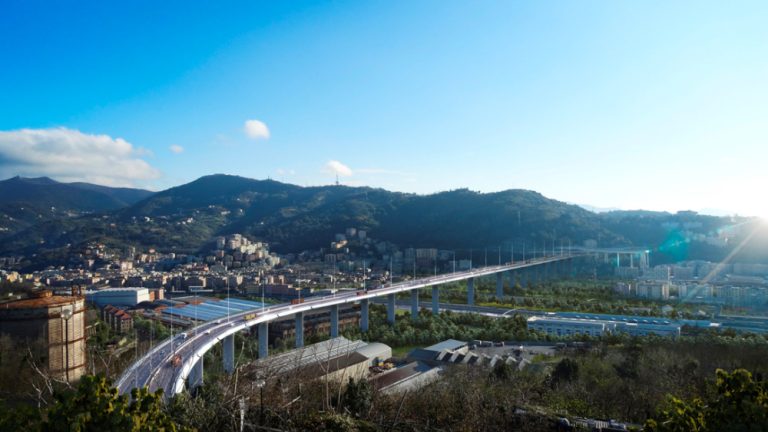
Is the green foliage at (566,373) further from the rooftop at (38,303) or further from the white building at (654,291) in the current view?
the white building at (654,291)

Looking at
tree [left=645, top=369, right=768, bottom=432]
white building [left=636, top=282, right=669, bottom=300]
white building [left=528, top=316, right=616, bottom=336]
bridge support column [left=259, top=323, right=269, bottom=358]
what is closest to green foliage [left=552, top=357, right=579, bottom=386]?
tree [left=645, top=369, right=768, bottom=432]

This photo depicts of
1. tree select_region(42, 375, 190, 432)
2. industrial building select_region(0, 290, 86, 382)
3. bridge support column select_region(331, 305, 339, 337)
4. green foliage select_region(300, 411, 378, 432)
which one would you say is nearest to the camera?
tree select_region(42, 375, 190, 432)

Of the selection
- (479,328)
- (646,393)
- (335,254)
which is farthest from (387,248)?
(646,393)

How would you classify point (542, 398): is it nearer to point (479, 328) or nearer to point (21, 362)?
point (21, 362)

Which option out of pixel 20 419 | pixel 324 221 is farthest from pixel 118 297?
pixel 324 221

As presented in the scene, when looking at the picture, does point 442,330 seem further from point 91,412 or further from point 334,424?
point 91,412

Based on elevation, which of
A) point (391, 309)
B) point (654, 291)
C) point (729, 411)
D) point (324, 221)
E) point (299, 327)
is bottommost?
point (654, 291)

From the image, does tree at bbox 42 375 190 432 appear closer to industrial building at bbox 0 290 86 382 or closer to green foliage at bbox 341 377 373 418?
green foliage at bbox 341 377 373 418

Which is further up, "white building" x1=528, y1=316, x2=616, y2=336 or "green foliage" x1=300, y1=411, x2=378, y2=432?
"green foliage" x1=300, y1=411, x2=378, y2=432
